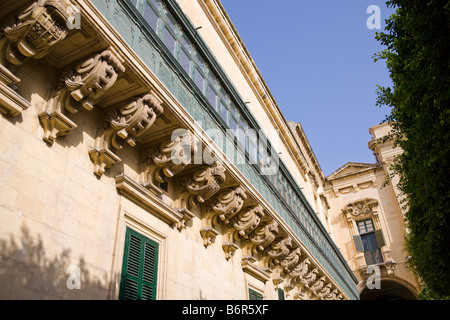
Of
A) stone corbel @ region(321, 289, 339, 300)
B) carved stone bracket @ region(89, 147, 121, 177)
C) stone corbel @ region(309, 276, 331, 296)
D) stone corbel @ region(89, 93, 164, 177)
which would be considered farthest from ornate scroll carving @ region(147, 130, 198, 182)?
stone corbel @ region(321, 289, 339, 300)

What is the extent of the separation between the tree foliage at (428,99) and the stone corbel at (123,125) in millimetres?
4926

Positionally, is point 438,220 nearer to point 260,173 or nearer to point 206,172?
point 260,173

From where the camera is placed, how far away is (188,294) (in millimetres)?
8570

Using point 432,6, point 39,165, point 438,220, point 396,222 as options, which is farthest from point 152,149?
point 396,222

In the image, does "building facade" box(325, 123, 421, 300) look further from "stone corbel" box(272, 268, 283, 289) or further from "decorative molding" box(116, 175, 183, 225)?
"decorative molding" box(116, 175, 183, 225)

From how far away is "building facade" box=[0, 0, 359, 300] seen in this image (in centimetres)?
568

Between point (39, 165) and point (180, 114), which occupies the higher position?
point (180, 114)

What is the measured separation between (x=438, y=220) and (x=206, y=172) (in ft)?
21.3

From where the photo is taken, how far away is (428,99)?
7586 mm

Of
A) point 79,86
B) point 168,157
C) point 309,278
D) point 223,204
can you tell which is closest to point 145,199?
point 168,157

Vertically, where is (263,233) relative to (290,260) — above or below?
above

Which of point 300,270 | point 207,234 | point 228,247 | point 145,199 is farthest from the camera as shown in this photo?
point 300,270

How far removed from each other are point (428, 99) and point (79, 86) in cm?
650

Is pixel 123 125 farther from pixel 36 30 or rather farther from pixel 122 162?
pixel 36 30
